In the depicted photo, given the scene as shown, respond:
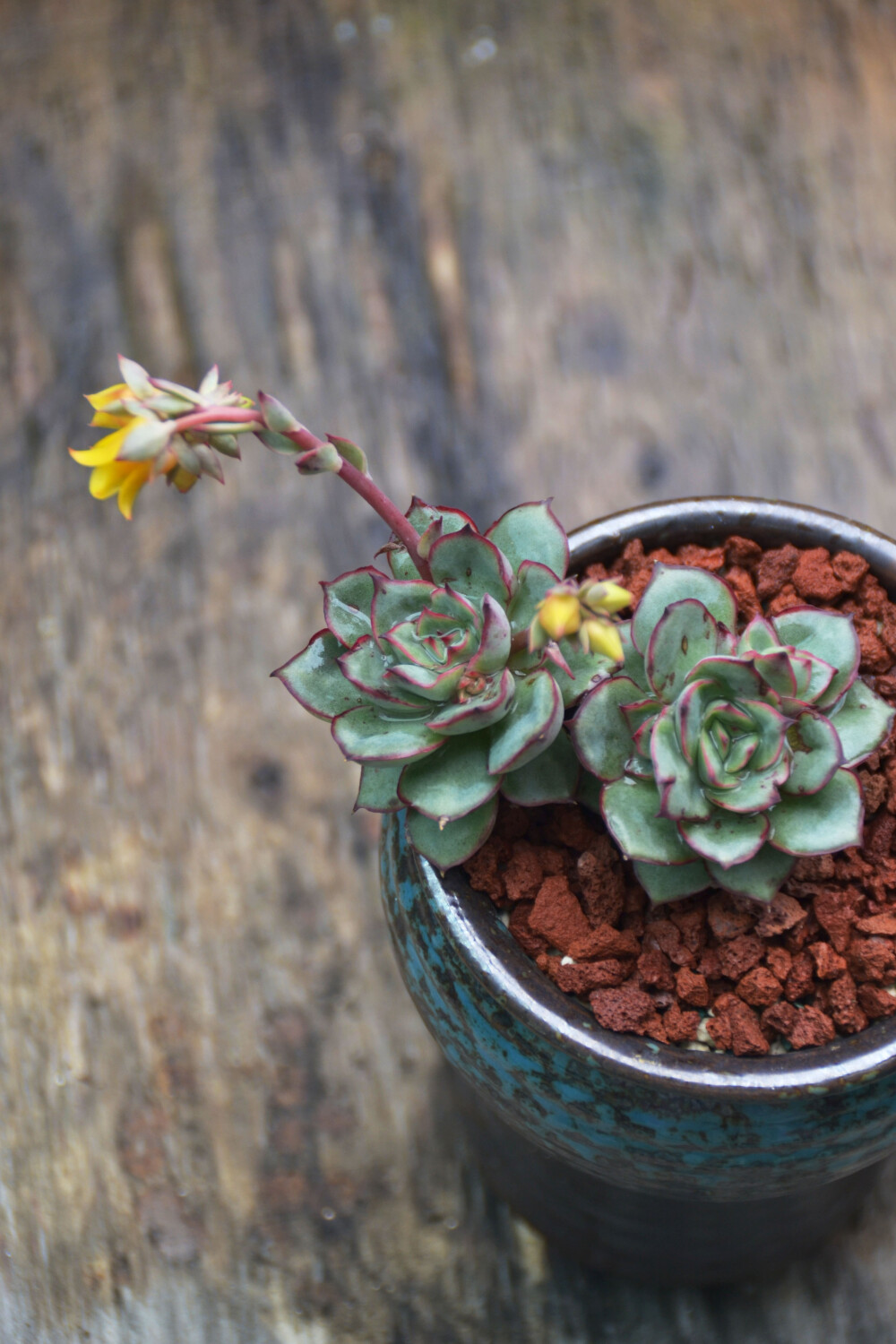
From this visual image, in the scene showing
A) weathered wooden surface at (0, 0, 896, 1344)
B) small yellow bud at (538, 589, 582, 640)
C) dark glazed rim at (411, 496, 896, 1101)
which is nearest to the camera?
small yellow bud at (538, 589, 582, 640)

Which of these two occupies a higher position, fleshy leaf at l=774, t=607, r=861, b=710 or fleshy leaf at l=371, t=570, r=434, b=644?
fleshy leaf at l=371, t=570, r=434, b=644

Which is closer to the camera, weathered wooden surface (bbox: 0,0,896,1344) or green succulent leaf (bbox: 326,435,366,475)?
green succulent leaf (bbox: 326,435,366,475)

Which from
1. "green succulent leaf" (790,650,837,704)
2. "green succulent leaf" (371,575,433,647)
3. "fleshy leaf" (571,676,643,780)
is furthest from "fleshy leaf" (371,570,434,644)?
"green succulent leaf" (790,650,837,704)

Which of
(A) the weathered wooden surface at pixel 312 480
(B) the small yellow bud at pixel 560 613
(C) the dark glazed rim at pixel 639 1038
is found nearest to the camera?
(B) the small yellow bud at pixel 560 613

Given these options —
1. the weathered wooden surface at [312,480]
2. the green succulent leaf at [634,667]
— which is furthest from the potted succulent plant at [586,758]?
the weathered wooden surface at [312,480]

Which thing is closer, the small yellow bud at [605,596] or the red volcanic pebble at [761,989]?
the small yellow bud at [605,596]

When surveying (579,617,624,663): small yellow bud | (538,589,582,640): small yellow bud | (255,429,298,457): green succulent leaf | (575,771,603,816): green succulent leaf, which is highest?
(255,429,298,457): green succulent leaf

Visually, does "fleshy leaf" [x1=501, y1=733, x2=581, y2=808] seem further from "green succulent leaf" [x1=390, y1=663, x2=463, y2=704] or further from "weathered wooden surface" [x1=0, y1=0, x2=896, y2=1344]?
"weathered wooden surface" [x1=0, y1=0, x2=896, y2=1344]

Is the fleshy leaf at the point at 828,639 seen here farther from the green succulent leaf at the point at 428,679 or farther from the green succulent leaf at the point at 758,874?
the green succulent leaf at the point at 428,679
